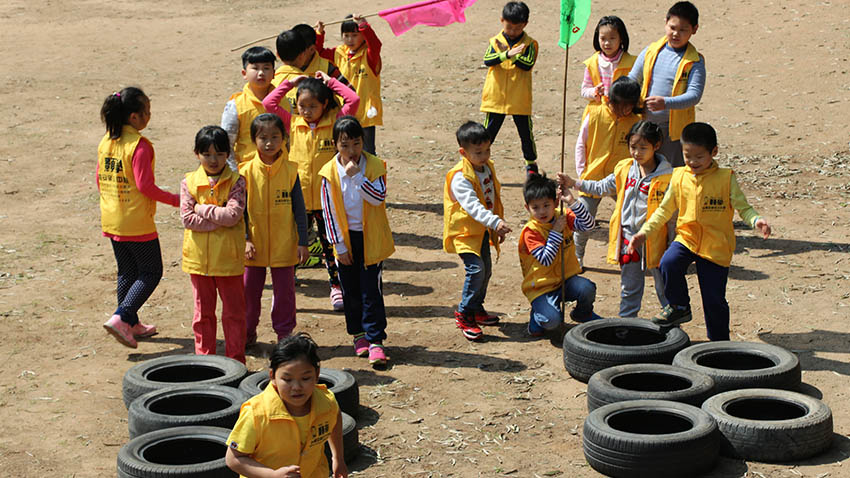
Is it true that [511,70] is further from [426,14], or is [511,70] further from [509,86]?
[426,14]

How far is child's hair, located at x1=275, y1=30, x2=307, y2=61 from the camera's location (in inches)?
406

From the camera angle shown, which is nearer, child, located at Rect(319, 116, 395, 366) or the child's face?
the child's face

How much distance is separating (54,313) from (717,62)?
13.8 meters

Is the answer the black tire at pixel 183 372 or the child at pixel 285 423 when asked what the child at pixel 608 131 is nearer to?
the black tire at pixel 183 372

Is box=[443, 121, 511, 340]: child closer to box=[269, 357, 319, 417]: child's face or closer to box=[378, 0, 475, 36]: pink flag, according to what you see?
box=[378, 0, 475, 36]: pink flag

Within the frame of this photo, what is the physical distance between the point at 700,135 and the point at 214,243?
4005 millimetres

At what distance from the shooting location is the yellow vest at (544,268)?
9188 millimetres

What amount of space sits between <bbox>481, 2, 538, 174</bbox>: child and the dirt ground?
1.19m

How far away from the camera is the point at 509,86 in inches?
519

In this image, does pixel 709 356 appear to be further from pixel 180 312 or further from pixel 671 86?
pixel 180 312

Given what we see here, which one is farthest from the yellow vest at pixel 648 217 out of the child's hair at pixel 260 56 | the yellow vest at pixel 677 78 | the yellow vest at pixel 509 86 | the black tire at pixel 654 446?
the yellow vest at pixel 509 86

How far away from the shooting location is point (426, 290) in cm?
1070

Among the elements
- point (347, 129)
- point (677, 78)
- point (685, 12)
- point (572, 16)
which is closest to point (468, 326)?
point (347, 129)

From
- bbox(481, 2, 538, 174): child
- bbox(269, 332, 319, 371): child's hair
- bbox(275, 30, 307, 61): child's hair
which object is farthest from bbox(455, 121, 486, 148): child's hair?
bbox(269, 332, 319, 371): child's hair
